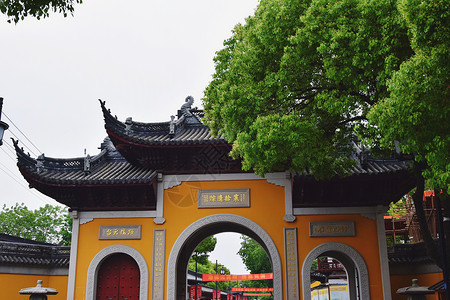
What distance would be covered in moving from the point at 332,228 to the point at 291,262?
1326 millimetres

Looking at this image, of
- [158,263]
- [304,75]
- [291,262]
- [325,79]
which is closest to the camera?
[304,75]

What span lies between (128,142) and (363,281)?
6.59 meters

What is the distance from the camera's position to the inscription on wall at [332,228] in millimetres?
10672

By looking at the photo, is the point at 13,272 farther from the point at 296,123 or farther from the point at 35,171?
the point at 296,123

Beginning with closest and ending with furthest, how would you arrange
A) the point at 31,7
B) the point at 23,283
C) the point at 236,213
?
the point at 31,7 → the point at 236,213 → the point at 23,283

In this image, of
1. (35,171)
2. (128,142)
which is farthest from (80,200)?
(128,142)

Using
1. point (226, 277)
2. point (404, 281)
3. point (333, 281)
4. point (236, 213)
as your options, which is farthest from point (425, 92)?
point (226, 277)

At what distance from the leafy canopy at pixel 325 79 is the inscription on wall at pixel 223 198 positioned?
2.34 metres

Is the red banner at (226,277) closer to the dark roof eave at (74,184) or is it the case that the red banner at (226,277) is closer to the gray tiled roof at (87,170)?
the gray tiled roof at (87,170)

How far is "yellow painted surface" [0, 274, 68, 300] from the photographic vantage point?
11.8 meters

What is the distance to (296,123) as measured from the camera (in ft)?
24.1

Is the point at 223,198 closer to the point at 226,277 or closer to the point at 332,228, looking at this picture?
the point at 332,228

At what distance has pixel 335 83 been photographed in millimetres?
7320

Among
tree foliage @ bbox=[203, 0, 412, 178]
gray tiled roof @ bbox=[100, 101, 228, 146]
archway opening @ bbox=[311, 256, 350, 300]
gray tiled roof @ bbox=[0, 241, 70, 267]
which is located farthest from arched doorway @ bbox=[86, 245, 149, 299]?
archway opening @ bbox=[311, 256, 350, 300]
